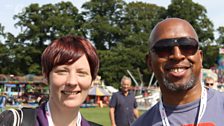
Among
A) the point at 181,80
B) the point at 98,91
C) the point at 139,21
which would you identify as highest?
the point at 181,80

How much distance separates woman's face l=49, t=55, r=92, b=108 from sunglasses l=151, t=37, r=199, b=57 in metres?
0.60

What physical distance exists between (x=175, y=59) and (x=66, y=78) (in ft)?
2.76

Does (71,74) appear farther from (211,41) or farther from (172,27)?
(211,41)

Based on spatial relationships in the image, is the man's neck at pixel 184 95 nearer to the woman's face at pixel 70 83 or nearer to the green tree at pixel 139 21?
the woman's face at pixel 70 83

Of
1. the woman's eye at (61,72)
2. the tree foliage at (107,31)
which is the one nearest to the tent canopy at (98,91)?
the tree foliage at (107,31)

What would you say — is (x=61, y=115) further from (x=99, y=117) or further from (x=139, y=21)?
(x=139, y=21)

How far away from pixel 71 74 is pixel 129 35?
73161mm

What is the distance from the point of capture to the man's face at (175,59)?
11.3ft

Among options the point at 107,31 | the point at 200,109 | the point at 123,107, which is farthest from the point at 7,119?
the point at 107,31

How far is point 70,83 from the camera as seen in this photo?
3514 mm

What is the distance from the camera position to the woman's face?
3.54m

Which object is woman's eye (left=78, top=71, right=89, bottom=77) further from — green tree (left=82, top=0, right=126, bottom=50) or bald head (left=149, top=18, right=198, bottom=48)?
green tree (left=82, top=0, right=126, bottom=50)

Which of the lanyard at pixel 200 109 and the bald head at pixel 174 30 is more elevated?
the bald head at pixel 174 30

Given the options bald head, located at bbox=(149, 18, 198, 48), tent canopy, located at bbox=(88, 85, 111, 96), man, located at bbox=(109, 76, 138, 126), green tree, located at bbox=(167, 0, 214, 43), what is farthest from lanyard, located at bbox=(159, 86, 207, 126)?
green tree, located at bbox=(167, 0, 214, 43)
